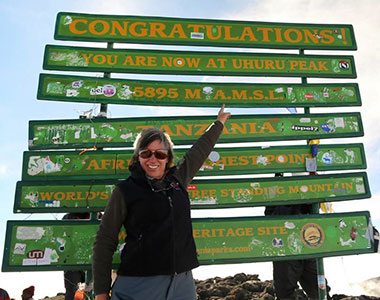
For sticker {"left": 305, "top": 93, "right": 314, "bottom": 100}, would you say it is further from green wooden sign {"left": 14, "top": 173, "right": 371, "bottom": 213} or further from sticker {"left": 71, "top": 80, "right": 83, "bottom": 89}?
sticker {"left": 71, "top": 80, "right": 83, "bottom": 89}

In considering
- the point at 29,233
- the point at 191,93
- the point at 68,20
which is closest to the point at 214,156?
the point at 191,93

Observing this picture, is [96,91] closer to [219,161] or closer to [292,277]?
[219,161]

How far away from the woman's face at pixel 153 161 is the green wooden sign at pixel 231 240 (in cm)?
182

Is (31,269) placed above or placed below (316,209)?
below

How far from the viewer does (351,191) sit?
5.73 m

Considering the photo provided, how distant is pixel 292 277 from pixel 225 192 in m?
1.70

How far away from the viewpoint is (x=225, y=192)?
18.1ft

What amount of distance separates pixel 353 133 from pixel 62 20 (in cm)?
486

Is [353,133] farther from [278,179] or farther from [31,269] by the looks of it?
[31,269]

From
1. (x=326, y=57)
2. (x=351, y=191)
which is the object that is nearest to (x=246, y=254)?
(x=351, y=191)

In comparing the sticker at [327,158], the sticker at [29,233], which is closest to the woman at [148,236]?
the sticker at [29,233]

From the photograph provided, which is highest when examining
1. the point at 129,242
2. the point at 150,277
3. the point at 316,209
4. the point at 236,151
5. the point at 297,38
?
the point at 297,38

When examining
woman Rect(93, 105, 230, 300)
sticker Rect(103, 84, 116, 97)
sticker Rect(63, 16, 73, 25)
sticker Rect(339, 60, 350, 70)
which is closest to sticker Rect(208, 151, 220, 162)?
sticker Rect(103, 84, 116, 97)

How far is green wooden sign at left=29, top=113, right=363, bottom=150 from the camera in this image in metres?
5.50
